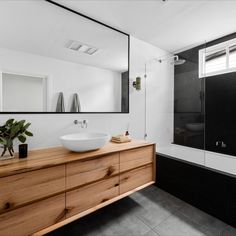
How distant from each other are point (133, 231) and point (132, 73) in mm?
1972

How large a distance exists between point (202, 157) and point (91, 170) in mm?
2074

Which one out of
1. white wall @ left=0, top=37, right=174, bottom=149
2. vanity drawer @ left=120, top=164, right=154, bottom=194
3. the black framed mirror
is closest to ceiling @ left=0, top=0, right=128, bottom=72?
the black framed mirror

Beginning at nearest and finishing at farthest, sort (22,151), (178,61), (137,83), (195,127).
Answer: (22,151) → (137,83) → (195,127) → (178,61)

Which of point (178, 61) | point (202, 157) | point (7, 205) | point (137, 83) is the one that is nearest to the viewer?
point (7, 205)

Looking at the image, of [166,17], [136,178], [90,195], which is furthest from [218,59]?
[90,195]

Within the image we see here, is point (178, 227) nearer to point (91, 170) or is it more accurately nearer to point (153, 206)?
point (153, 206)

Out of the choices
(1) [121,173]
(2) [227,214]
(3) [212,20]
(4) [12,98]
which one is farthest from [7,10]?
(2) [227,214]

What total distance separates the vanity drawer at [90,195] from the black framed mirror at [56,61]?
0.85 metres

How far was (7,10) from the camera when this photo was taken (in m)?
1.42

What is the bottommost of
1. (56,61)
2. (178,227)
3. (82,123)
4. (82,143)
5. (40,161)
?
(178,227)

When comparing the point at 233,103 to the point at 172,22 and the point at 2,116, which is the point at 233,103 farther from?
the point at 2,116

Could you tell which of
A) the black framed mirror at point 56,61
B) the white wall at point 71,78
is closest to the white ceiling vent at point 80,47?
the black framed mirror at point 56,61

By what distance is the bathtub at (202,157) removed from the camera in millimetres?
2301

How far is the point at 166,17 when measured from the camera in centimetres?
194
